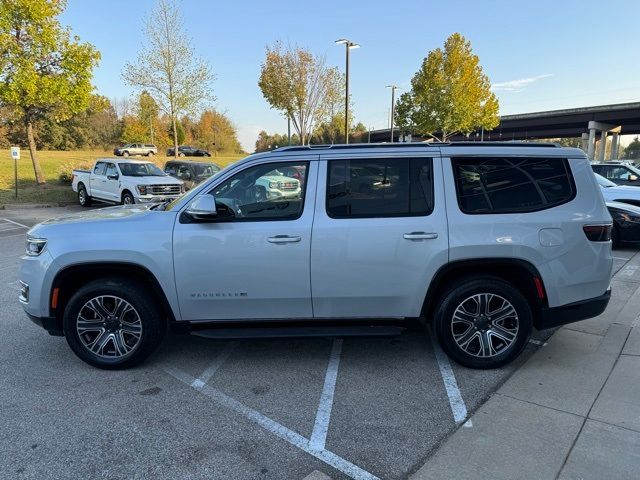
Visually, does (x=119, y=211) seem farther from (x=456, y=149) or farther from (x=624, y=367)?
(x=624, y=367)

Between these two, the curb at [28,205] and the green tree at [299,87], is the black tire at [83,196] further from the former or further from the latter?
the green tree at [299,87]

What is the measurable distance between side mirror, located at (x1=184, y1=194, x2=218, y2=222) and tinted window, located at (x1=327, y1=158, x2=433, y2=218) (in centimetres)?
94

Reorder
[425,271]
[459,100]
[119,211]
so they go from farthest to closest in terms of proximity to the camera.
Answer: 1. [459,100]
2. [119,211]
3. [425,271]

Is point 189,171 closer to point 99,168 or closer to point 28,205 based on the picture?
point 99,168

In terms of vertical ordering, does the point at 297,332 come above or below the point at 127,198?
below

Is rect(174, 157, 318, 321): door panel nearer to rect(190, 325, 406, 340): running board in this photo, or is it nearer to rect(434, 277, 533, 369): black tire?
rect(190, 325, 406, 340): running board

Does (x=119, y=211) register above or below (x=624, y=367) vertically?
above

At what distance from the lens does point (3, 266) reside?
7871 mm

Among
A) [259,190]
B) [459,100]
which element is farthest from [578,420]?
[459,100]

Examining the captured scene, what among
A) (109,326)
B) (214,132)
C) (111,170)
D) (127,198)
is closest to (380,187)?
(109,326)

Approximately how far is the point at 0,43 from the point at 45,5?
2.02 meters

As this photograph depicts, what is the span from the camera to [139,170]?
51.5 feet

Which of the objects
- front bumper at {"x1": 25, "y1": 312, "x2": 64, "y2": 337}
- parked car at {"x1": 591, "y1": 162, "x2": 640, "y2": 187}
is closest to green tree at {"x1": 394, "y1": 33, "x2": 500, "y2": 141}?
parked car at {"x1": 591, "y1": 162, "x2": 640, "y2": 187}

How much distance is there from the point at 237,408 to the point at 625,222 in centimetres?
879
